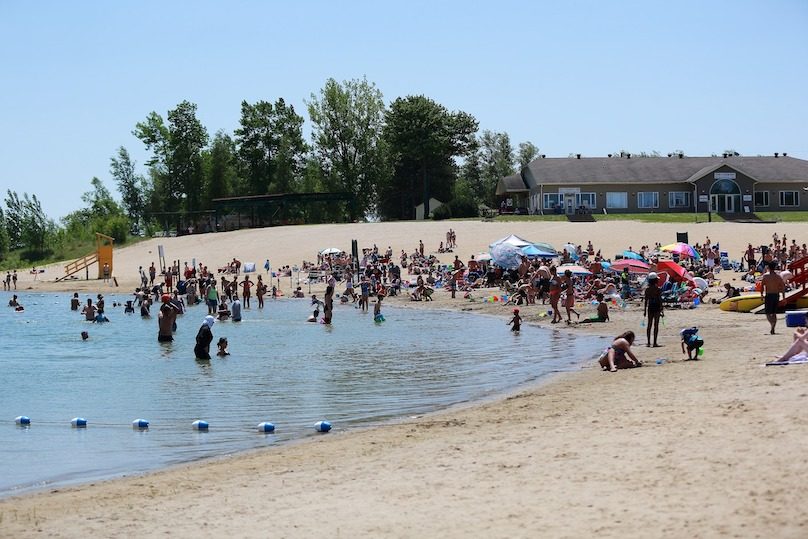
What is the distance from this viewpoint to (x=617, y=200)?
218 ft

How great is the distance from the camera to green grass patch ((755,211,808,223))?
193 ft

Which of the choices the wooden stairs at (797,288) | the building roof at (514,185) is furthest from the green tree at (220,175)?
the wooden stairs at (797,288)

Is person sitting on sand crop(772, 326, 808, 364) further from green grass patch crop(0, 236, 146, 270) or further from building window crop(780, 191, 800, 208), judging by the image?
green grass patch crop(0, 236, 146, 270)

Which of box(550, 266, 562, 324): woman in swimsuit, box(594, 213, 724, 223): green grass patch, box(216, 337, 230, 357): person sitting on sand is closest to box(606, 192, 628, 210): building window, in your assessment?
box(594, 213, 724, 223): green grass patch

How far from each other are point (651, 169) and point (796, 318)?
5131 centimetres

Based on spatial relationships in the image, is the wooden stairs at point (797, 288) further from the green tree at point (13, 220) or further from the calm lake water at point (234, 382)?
the green tree at point (13, 220)

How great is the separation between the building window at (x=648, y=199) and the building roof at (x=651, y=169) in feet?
2.80

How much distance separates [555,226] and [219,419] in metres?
44.7

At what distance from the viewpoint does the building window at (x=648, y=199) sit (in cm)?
6644

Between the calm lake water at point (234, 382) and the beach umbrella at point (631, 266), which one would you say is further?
the beach umbrella at point (631, 266)

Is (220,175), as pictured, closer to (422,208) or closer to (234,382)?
(422,208)

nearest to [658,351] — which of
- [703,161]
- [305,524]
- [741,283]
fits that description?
[305,524]

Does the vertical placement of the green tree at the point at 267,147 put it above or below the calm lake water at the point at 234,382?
above

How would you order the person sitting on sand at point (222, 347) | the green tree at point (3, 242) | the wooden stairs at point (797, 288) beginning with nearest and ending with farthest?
the wooden stairs at point (797, 288) → the person sitting on sand at point (222, 347) → the green tree at point (3, 242)
